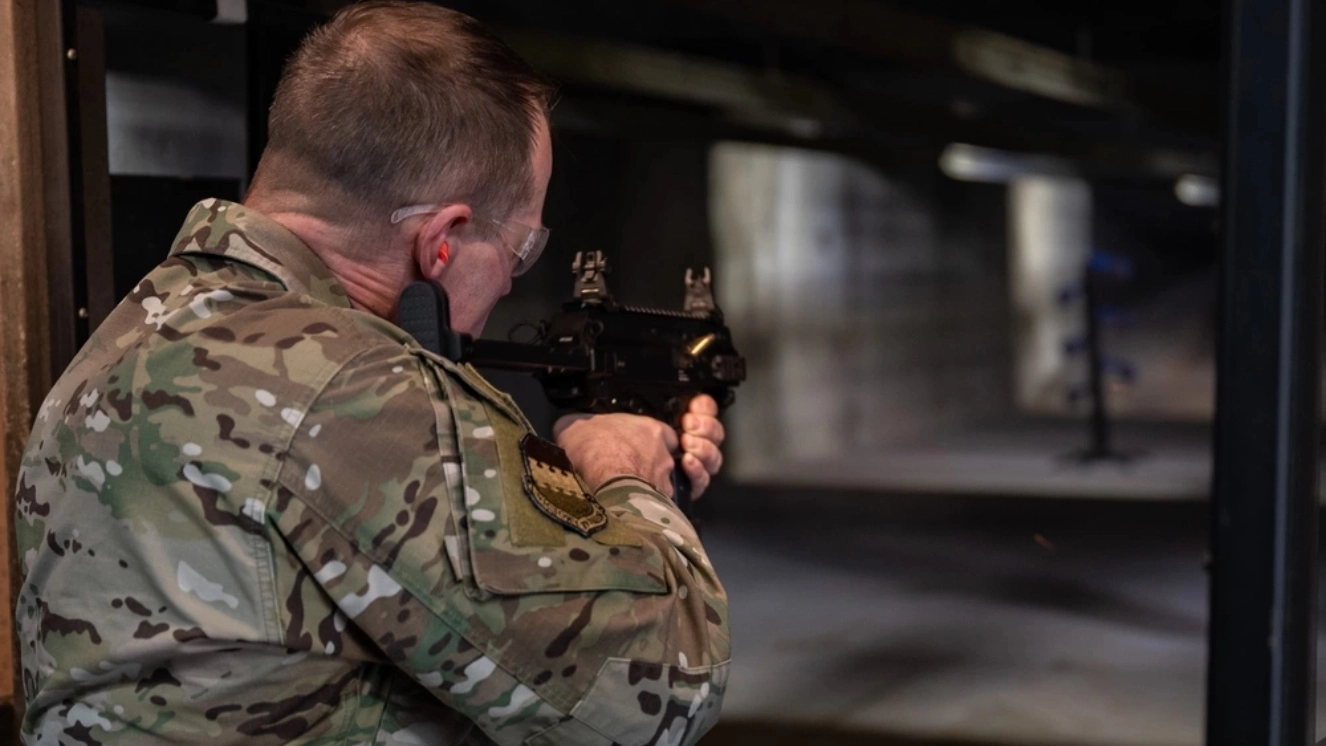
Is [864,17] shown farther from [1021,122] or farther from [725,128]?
[1021,122]

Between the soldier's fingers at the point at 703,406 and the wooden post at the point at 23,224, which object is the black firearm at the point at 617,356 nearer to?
the soldier's fingers at the point at 703,406

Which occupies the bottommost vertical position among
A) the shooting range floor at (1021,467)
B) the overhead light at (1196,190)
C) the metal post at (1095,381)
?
the shooting range floor at (1021,467)

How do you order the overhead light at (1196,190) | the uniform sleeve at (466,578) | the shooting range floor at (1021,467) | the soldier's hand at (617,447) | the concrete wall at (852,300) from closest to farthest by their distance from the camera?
the uniform sleeve at (466,578) < the soldier's hand at (617,447) < the shooting range floor at (1021,467) < the concrete wall at (852,300) < the overhead light at (1196,190)

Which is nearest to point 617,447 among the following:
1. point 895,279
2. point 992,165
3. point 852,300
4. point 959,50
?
point 959,50

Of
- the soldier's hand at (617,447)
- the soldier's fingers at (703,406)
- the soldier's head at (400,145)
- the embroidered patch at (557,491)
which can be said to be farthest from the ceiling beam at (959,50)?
the embroidered patch at (557,491)

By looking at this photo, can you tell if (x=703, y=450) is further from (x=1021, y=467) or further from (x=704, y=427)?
(x=1021, y=467)

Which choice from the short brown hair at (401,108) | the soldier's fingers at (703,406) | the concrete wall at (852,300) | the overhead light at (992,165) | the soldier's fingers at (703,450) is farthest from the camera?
the overhead light at (992,165)

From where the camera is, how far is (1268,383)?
0.99 metres

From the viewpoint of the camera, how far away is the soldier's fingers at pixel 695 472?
138cm

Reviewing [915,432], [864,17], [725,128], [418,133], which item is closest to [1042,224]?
[915,432]

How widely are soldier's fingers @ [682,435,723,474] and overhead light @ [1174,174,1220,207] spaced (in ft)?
27.9

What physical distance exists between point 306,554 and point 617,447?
381 millimetres

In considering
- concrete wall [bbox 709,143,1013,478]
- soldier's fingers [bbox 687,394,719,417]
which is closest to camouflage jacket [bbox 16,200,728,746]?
soldier's fingers [bbox 687,394,719,417]

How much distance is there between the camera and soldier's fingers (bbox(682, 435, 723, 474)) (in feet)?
4.59
